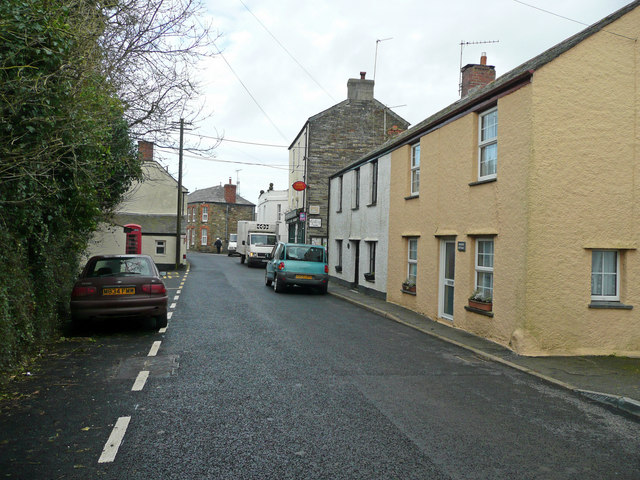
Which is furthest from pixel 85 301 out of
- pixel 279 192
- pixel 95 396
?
pixel 279 192

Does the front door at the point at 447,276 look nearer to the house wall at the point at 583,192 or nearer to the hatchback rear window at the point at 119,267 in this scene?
the house wall at the point at 583,192

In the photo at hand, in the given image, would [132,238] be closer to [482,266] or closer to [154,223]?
[154,223]

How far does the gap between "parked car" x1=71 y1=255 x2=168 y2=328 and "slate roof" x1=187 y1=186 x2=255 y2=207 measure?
55.5 m

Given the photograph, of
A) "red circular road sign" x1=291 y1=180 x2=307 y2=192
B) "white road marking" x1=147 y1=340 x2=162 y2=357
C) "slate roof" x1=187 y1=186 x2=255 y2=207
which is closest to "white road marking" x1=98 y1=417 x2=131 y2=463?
"white road marking" x1=147 y1=340 x2=162 y2=357

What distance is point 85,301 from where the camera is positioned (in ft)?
31.7

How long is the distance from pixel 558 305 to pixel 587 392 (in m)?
2.96

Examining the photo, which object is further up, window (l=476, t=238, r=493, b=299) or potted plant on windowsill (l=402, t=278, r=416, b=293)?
window (l=476, t=238, r=493, b=299)

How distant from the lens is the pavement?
6543mm

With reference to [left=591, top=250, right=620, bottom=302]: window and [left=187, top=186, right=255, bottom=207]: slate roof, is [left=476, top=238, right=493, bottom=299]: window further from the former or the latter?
[left=187, top=186, right=255, bottom=207]: slate roof

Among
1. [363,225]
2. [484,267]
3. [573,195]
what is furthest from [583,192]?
[363,225]

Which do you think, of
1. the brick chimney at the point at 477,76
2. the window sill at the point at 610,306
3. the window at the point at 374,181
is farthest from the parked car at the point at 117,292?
the brick chimney at the point at 477,76

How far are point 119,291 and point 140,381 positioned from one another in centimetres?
369

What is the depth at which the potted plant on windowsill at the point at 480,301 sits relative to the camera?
10.7 m

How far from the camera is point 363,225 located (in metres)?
20.4
